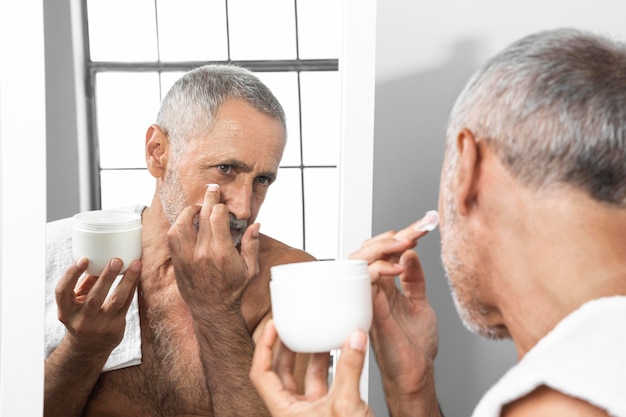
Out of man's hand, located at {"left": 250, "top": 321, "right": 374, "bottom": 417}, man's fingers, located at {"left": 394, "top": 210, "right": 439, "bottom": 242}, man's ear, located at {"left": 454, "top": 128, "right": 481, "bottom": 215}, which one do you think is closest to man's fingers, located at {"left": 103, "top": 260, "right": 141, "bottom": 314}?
man's hand, located at {"left": 250, "top": 321, "right": 374, "bottom": 417}

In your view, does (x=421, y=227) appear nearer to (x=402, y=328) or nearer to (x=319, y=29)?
(x=402, y=328)

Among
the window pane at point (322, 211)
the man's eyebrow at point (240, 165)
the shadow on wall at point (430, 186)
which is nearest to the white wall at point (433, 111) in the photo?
the shadow on wall at point (430, 186)

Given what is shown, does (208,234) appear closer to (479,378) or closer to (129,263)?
(129,263)

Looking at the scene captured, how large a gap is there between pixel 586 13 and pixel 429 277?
2.09 feet

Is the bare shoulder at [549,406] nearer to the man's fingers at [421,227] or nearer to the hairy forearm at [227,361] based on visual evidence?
the man's fingers at [421,227]

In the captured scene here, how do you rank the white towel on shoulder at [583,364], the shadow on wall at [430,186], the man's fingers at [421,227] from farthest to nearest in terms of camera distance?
the shadow on wall at [430,186], the man's fingers at [421,227], the white towel on shoulder at [583,364]

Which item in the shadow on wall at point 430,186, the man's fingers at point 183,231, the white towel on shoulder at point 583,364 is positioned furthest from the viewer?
the shadow on wall at point 430,186

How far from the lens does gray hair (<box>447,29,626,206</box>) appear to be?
31.3 inches

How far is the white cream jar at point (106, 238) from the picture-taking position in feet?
3.81

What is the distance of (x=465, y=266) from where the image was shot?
3.10 feet

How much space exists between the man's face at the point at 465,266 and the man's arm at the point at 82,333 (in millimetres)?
522

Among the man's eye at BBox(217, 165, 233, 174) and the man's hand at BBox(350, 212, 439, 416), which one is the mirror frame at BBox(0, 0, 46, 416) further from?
the man's hand at BBox(350, 212, 439, 416)

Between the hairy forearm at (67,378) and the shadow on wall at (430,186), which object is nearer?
the hairy forearm at (67,378)

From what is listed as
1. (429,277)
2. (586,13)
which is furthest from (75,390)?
(586,13)
